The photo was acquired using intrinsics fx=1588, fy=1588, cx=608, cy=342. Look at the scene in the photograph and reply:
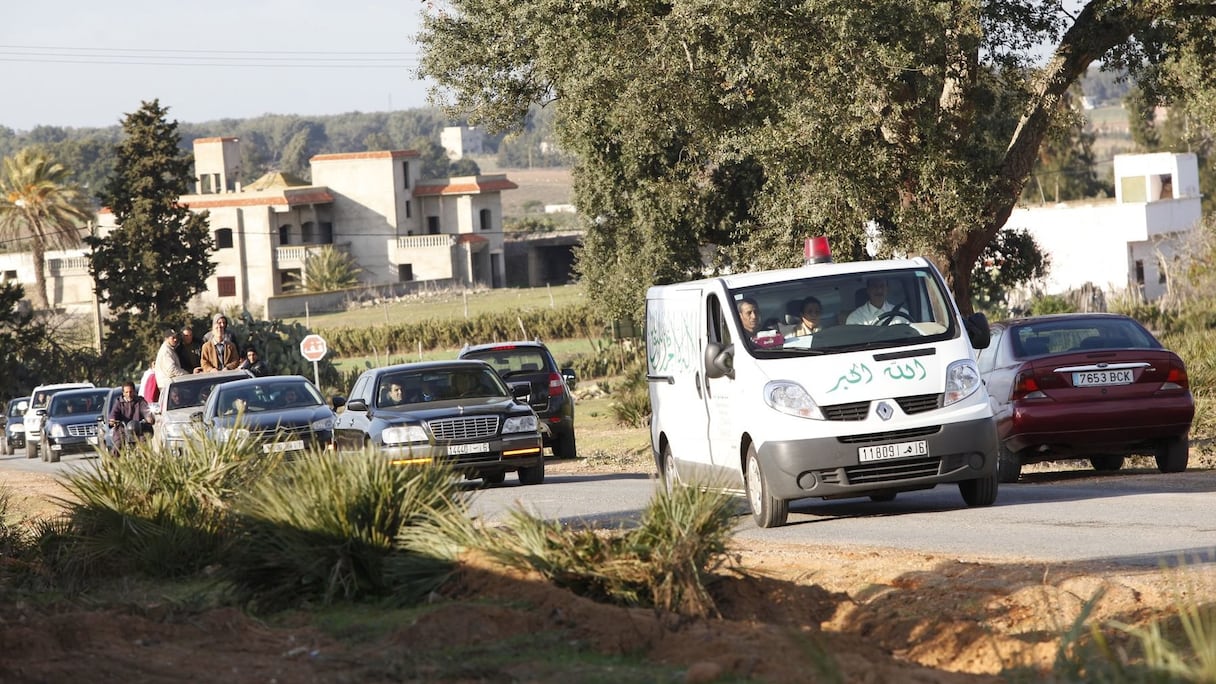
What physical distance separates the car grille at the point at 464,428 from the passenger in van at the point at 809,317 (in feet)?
19.4

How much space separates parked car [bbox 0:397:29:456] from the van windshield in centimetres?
3830

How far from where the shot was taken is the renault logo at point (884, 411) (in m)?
12.3

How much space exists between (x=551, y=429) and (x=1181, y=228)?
5414 centimetres

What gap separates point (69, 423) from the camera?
1513 inches

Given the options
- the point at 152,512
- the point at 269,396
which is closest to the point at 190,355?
the point at 269,396

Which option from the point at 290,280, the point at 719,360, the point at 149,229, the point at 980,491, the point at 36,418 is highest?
the point at 149,229

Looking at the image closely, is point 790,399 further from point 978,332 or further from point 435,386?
point 435,386

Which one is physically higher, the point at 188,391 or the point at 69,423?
the point at 188,391

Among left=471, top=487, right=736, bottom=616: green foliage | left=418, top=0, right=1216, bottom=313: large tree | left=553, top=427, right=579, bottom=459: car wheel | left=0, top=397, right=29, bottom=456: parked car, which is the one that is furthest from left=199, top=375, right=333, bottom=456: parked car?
left=0, top=397, right=29, bottom=456: parked car

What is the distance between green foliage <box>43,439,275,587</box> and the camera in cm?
1084

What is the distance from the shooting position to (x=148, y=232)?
63.8m

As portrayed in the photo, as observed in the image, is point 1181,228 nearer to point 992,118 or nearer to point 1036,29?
point 992,118

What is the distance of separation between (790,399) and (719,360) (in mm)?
802

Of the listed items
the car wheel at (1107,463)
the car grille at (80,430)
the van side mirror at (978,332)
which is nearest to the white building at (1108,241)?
the car grille at (80,430)
